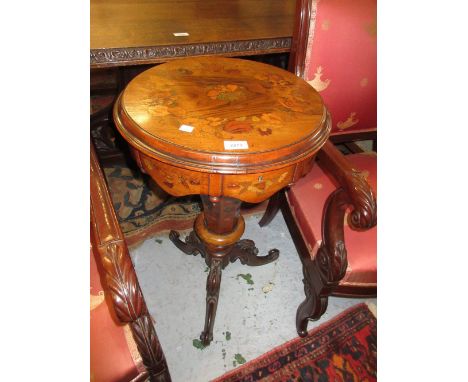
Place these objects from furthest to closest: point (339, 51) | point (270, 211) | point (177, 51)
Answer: point (270, 211) → point (177, 51) → point (339, 51)

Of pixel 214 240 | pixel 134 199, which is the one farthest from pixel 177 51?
pixel 134 199

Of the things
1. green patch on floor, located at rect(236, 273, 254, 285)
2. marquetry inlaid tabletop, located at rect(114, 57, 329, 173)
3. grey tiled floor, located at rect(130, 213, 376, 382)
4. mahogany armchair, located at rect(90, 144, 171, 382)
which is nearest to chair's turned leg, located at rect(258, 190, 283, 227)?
grey tiled floor, located at rect(130, 213, 376, 382)

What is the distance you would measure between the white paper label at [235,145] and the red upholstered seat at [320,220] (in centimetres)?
43

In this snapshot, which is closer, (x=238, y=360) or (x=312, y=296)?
(x=312, y=296)

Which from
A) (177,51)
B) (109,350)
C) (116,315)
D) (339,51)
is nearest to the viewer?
(116,315)

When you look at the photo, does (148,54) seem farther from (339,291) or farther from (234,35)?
(339,291)

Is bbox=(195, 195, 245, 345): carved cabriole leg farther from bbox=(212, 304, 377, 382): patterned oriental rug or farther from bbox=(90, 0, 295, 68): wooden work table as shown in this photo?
bbox=(90, 0, 295, 68): wooden work table

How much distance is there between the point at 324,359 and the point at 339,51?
129cm

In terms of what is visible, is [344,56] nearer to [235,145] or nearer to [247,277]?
[235,145]

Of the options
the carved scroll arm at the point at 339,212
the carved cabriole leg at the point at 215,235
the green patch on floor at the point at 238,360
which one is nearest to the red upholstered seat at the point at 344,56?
the carved scroll arm at the point at 339,212

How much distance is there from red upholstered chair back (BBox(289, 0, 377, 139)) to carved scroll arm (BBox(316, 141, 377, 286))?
382 mm

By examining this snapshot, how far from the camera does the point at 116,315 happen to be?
80 cm

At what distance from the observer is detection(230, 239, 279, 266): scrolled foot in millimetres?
1860

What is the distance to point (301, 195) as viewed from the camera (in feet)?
4.82
